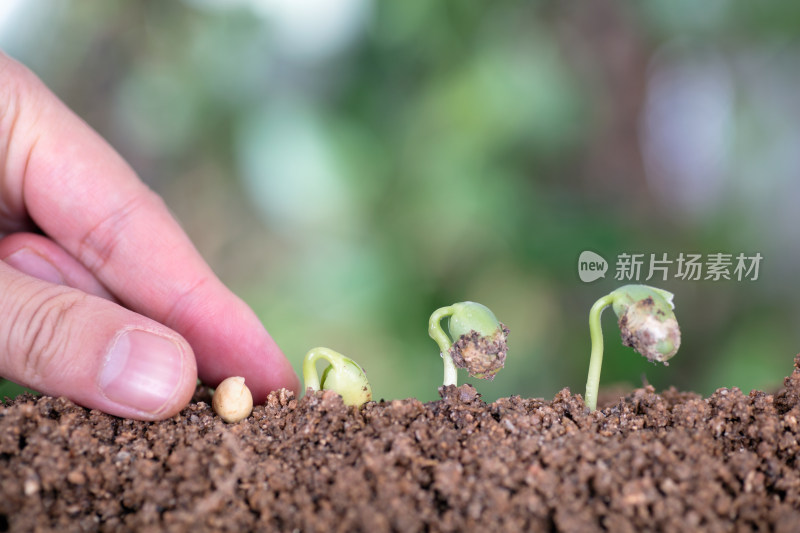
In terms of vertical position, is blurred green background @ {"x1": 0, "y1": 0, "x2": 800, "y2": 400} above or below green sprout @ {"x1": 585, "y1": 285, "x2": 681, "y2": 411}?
above

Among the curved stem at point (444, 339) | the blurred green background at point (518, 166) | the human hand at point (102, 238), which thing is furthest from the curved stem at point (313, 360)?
the blurred green background at point (518, 166)

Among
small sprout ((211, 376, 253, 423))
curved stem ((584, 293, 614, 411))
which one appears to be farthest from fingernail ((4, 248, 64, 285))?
curved stem ((584, 293, 614, 411))

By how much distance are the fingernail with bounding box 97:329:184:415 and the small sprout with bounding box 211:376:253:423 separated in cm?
5

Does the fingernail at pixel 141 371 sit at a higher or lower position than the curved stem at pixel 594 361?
lower

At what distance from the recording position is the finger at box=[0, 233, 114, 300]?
97 cm

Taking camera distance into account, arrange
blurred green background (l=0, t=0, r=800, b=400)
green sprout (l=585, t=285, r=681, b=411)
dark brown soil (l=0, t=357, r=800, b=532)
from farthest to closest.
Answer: blurred green background (l=0, t=0, r=800, b=400)
green sprout (l=585, t=285, r=681, b=411)
dark brown soil (l=0, t=357, r=800, b=532)

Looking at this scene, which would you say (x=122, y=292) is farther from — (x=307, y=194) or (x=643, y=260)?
(x=643, y=260)

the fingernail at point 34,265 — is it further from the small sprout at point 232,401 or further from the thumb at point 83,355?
the small sprout at point 232,401

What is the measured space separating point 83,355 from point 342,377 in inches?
10.7

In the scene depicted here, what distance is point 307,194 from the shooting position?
1752mm

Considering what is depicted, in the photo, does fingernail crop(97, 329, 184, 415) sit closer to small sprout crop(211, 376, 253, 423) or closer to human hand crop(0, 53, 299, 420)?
small sprout crop(211, 376, 253, 423)

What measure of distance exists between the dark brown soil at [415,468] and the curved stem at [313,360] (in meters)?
0.05

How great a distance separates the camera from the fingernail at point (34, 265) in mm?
966

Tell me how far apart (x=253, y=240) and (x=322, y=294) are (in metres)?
0.34
